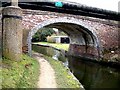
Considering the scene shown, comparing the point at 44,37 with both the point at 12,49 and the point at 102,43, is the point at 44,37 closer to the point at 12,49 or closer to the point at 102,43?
the point at 102,43

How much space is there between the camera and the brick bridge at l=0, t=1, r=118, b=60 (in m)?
21.9

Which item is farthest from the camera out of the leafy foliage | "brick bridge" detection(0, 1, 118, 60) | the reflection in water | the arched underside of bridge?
the leafy foliage

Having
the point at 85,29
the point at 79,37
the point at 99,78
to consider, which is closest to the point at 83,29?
the point at 85,29

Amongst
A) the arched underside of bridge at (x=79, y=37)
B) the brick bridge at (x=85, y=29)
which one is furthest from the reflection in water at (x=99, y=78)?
the arched underside of bridge at (x=79, y=37)

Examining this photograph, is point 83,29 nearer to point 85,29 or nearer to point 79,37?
point 85,29

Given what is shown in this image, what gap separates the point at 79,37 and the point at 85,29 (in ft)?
17.7

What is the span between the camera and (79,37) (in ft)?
102

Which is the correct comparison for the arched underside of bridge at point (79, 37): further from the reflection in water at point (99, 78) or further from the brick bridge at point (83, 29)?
the reflection in water at point (99, 78)

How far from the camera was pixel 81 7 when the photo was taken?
22.7m

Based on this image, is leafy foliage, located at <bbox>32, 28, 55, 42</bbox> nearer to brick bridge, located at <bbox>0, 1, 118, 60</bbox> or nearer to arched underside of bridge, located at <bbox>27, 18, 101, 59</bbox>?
arched underside of bridge, located at <bbox>27, 18, 101, 59</bbox>

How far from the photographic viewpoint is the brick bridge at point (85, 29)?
21938 mm

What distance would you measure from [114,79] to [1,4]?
10179 millimetres

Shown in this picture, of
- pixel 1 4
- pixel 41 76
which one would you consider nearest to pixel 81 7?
pixel 1 4

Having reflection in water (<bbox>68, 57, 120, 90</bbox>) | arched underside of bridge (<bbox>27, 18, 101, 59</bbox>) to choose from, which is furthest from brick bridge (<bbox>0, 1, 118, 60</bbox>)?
reflection in water (<bbox>68, 57, 120, 90</bbox>)
